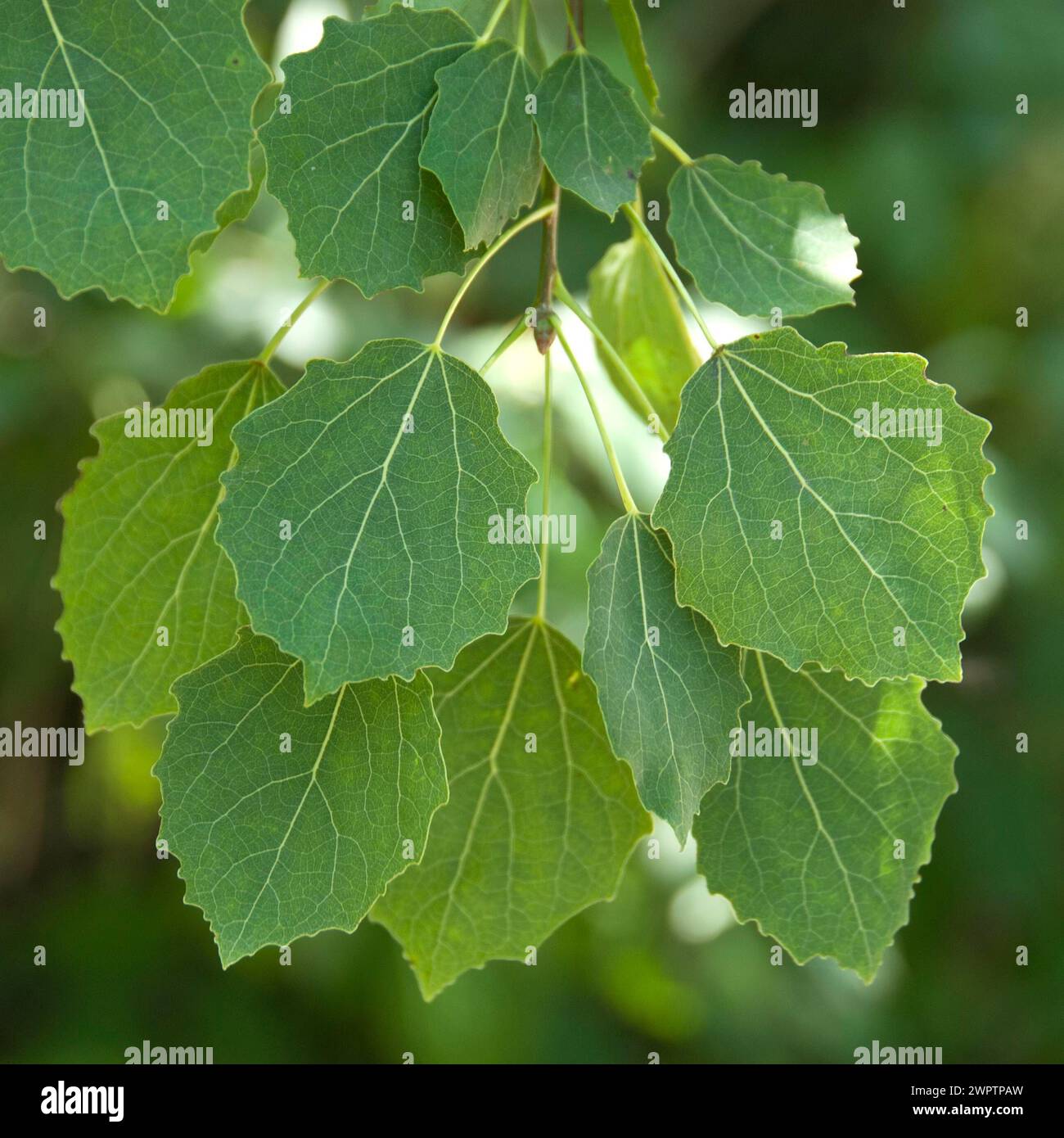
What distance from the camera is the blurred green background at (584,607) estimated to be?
2.96 meters

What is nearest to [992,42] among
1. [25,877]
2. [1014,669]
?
[1014,669]

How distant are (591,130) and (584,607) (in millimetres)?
1499

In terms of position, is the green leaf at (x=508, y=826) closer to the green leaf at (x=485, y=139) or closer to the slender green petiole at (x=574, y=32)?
the green leaf at (x=485, y=139)

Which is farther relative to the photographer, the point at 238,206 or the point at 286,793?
the point at 238,206

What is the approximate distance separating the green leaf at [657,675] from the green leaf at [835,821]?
193 mm

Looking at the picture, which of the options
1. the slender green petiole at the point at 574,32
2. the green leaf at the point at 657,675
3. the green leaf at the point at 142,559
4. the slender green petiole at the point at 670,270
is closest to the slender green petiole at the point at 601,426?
the green leaf at the point at 657,675

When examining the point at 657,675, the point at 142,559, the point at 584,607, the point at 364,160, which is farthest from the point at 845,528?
the point at 584,607

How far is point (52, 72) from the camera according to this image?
111 cm

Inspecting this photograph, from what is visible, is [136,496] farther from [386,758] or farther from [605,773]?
[605,773]

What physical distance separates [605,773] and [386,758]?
34 centimetres

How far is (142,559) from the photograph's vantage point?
1.49 metres

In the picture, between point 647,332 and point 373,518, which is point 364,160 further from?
point 647,332

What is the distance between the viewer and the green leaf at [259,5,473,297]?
116cm

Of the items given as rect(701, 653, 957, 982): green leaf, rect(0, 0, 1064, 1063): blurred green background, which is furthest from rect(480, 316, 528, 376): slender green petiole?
rect(0, 0, 1064, 1063): blurred green background
